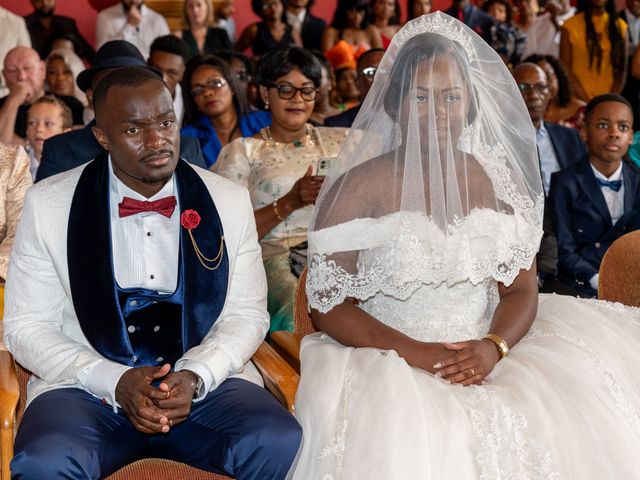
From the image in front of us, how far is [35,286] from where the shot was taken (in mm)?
2633

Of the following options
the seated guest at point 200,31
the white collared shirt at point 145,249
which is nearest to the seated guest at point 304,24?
the seated guest at point 200,31

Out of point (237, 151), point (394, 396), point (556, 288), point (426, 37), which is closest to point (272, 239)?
point (237, 151)

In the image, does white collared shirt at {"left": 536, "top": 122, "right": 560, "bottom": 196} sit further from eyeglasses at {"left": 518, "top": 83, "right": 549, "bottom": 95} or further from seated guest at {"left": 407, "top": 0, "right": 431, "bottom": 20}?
seated guest at {"left": 407, "top": 0, "right": 431, "bottom": 20}

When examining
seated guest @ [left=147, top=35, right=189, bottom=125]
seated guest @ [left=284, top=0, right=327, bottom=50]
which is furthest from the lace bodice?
seated guest @ [left=284, top=0, right=327, bottom=50]

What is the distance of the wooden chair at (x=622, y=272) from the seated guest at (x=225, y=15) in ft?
17.4

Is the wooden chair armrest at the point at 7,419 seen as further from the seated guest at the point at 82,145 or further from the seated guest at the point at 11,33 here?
the seated guest at the point at 11,33

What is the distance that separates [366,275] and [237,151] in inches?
64.4

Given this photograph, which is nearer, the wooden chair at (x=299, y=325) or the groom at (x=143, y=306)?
the groom at (x=143, y=306)

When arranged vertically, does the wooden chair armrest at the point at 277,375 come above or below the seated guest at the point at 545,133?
below

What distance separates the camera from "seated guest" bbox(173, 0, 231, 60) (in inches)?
284

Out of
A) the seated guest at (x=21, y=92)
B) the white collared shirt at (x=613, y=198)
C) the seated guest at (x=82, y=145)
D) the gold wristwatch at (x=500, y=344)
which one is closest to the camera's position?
the gold wristwatch at (x=500, y=344)

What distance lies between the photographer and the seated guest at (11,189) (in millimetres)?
3570

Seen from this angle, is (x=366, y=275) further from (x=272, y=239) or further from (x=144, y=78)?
(x=272, y=239)

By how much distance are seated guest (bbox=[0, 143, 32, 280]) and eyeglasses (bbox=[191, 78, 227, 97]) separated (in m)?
1.37
